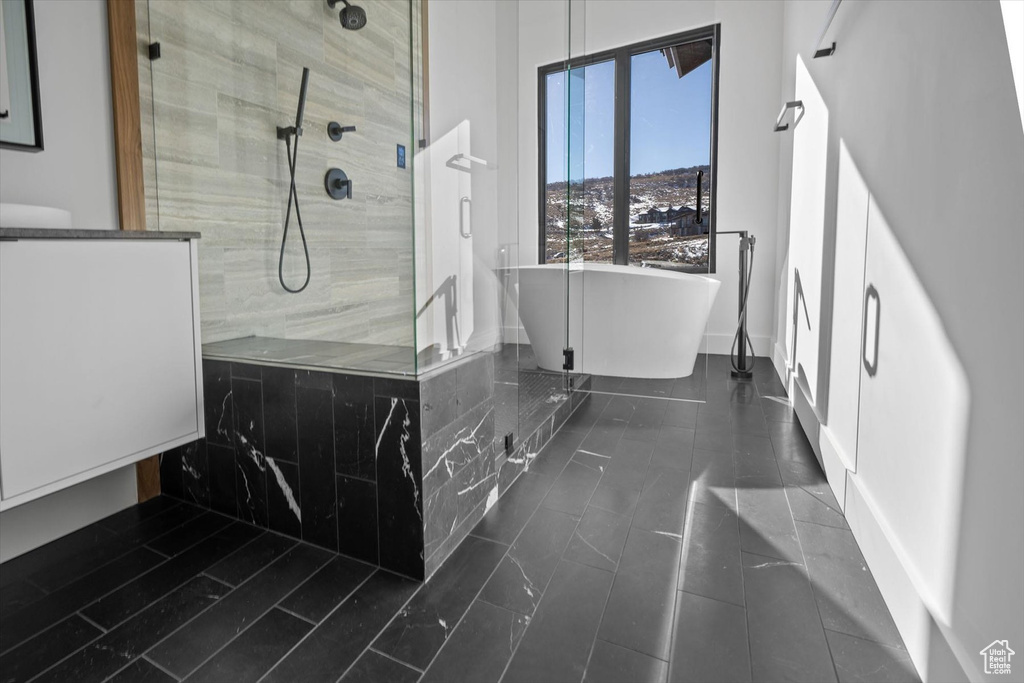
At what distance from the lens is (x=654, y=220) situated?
3.14 meters

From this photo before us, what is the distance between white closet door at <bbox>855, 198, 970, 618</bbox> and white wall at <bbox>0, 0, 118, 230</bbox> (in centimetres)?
227

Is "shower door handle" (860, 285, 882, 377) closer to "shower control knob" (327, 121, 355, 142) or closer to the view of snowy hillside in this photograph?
the view of snowy hillside

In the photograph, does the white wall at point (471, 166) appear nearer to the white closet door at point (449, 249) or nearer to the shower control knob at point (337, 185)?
the white closet door at point (449, 249)

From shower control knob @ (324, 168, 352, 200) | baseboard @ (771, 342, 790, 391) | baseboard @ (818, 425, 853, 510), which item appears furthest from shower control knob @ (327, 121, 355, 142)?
baseboard @ (771, 342, 790, 391)

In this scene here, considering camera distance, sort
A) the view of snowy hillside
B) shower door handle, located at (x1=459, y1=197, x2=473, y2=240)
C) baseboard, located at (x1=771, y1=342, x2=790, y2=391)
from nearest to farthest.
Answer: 1. shower door handle, located at (x1=459, y1=197, x2=473, y2=240)
2. the view of snowy hillside
3. baseboard, located at (x1=771, y1=342, x2=790, y2=391)

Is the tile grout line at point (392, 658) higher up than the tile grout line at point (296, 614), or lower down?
higher up

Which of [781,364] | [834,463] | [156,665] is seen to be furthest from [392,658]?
[781,364]

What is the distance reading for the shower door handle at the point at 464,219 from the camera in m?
1.67

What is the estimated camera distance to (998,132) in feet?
2.89

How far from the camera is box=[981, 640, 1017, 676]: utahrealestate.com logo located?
0.80 metres

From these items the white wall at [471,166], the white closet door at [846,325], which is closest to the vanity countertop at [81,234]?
the white wall at [471,166]

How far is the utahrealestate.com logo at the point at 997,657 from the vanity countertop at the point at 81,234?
6.45ft

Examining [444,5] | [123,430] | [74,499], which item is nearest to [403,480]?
[123,430]

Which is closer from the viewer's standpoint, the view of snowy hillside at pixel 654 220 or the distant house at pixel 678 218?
the view of snowy hillside at pixel 654 220
